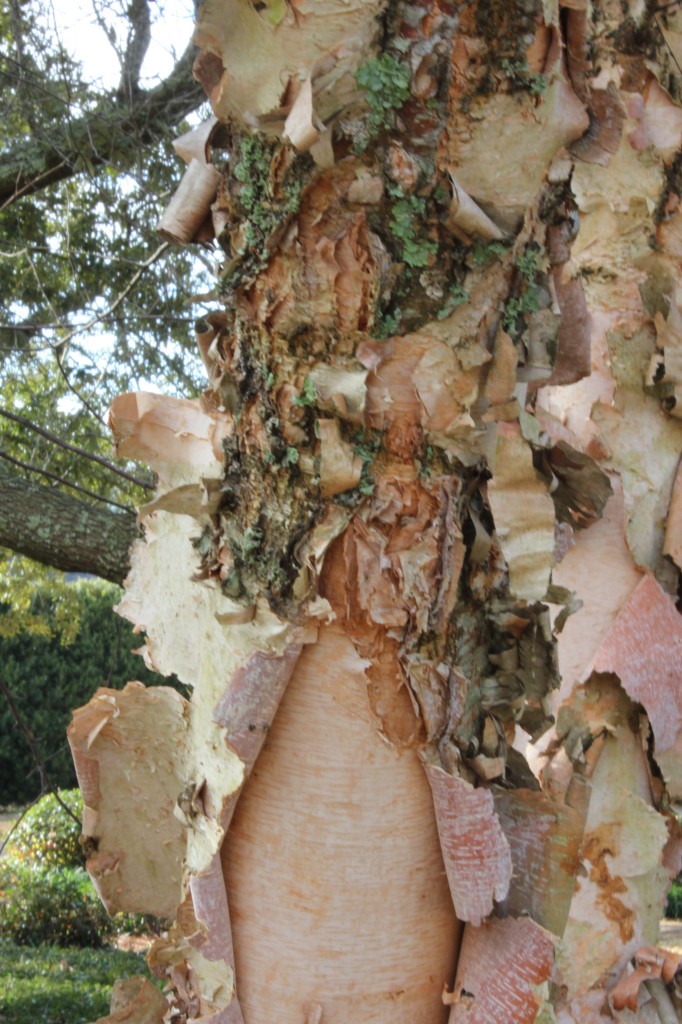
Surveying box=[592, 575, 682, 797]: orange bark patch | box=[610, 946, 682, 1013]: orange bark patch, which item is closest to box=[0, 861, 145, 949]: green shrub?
box=[610, 946, 682, 1013]: orange bark patch

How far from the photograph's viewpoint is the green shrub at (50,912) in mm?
5914

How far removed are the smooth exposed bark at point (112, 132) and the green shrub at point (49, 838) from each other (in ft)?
15.6

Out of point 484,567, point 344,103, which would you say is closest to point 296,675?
point 484,567

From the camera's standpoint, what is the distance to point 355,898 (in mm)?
749

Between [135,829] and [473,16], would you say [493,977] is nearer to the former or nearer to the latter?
[135,829]

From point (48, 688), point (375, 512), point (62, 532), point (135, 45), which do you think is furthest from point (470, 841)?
point (48, 688)

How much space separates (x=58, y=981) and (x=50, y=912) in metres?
1.70

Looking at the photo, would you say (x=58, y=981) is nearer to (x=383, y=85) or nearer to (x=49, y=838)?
(x=49, y=838)

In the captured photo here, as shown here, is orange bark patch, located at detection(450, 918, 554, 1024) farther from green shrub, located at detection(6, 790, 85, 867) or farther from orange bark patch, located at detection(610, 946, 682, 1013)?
green shrub, located at detection(6, 790, 85, 867)

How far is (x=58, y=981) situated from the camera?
174 inches

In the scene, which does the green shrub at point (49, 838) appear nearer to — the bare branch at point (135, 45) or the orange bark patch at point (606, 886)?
the bare branch at point (135, 45)

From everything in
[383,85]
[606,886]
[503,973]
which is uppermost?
[383,85]

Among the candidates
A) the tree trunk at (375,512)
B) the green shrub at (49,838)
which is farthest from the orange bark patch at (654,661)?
the green shrub at (49,838)

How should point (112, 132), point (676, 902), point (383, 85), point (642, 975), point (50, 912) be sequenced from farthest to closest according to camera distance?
point (676, 902), point (50, 912), point (112, 132), point (642, 975), point (383, 85)
